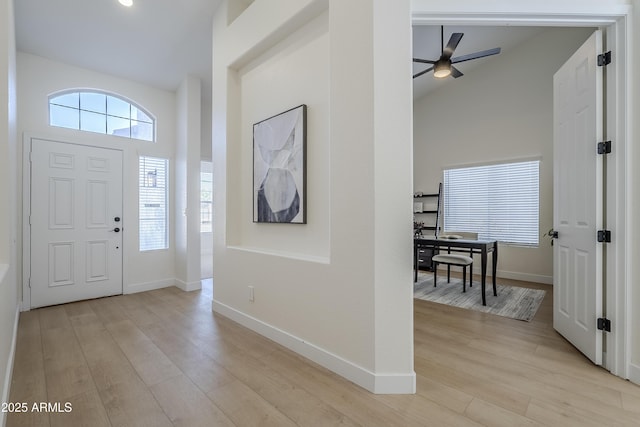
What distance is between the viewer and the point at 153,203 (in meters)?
4.39

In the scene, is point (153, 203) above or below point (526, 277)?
above

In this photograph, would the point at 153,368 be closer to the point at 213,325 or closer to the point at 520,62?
the point at 213,325

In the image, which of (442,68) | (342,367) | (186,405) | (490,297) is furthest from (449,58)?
(186,405)

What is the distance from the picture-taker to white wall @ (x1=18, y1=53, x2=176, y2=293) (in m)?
3.38

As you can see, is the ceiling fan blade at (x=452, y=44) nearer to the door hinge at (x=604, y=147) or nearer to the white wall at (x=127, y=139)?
the door hinge at (x=604, y=147)

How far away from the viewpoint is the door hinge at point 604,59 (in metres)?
1.96

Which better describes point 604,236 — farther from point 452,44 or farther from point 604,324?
point 452,44

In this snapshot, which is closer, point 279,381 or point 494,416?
point 494,416

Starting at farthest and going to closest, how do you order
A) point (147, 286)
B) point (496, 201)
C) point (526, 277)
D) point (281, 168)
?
point (496, 201) → point (526, 277) → point (147, 286) → point (281, 168)

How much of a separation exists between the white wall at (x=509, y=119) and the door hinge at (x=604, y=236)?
9.90ft

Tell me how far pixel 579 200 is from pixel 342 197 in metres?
1.93

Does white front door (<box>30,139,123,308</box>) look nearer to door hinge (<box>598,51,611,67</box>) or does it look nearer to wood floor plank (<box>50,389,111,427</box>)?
wood floor plank (<box>50,389,111,427</box>)

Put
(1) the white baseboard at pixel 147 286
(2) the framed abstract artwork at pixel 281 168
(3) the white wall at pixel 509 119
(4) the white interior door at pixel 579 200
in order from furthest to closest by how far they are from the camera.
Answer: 1. (3) the white wall at pixel 509 119
2. (1) the white baseboard at pixel 147 286
3. (2) the framed abstract artwork at pixel 281 168
4. (4) the white interior door at pixel 579 200

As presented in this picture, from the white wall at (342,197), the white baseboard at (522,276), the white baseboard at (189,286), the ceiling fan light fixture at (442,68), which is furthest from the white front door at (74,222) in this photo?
the white baseboard at (522,276)
